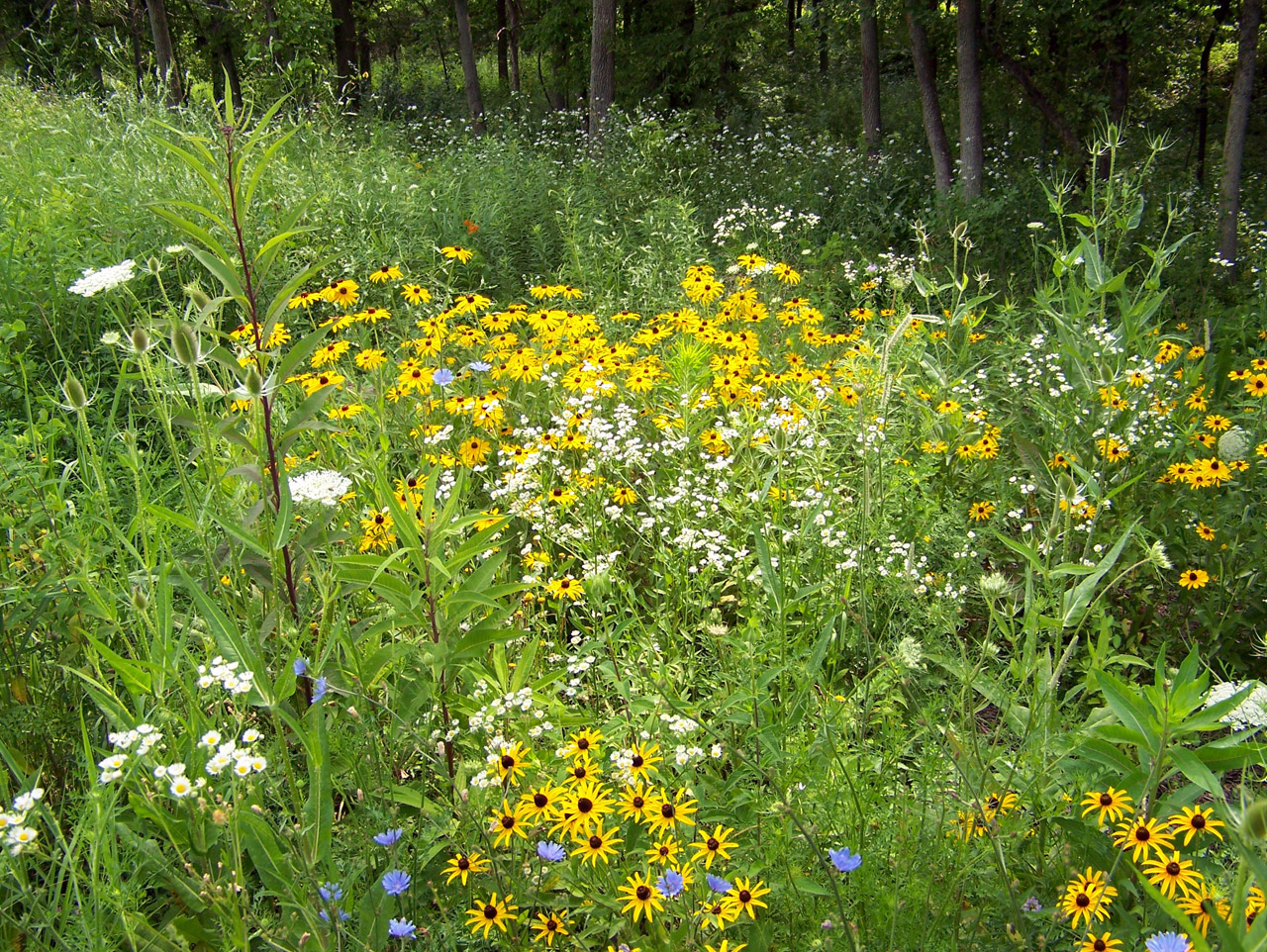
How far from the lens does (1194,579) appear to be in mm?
2656

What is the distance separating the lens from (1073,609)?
178cm

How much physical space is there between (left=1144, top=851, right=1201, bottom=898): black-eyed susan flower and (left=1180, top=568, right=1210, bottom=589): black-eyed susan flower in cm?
153

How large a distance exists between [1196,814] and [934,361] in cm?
246

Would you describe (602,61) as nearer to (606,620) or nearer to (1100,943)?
(606,620)

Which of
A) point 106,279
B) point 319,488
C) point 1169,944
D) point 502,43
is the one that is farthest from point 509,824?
point 502,43

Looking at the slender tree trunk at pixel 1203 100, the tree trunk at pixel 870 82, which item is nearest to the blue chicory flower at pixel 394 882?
the tree trunk at pixel 870 82

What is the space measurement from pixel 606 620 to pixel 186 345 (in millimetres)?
1226

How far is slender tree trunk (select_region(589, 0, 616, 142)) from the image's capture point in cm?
992

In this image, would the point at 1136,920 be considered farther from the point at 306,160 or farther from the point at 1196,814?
the point at 306,160

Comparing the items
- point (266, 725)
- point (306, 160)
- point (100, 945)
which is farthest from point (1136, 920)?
point (306, 160)

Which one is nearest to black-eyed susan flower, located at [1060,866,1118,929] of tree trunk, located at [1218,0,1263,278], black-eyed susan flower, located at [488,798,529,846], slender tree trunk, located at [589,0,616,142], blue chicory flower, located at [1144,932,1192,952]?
blue chicory flower, located at [1144,932,1192,952]

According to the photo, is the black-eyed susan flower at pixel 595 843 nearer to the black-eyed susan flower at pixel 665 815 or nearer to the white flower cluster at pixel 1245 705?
the black-eyed susan flower at pixel 665 815

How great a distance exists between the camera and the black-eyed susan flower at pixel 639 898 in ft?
4.33

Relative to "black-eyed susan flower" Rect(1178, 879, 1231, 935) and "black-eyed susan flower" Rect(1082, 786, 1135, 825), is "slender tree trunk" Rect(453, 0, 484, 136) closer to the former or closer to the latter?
"black-eyed susan flower" Rect(1082, 786, 1135, 825)
